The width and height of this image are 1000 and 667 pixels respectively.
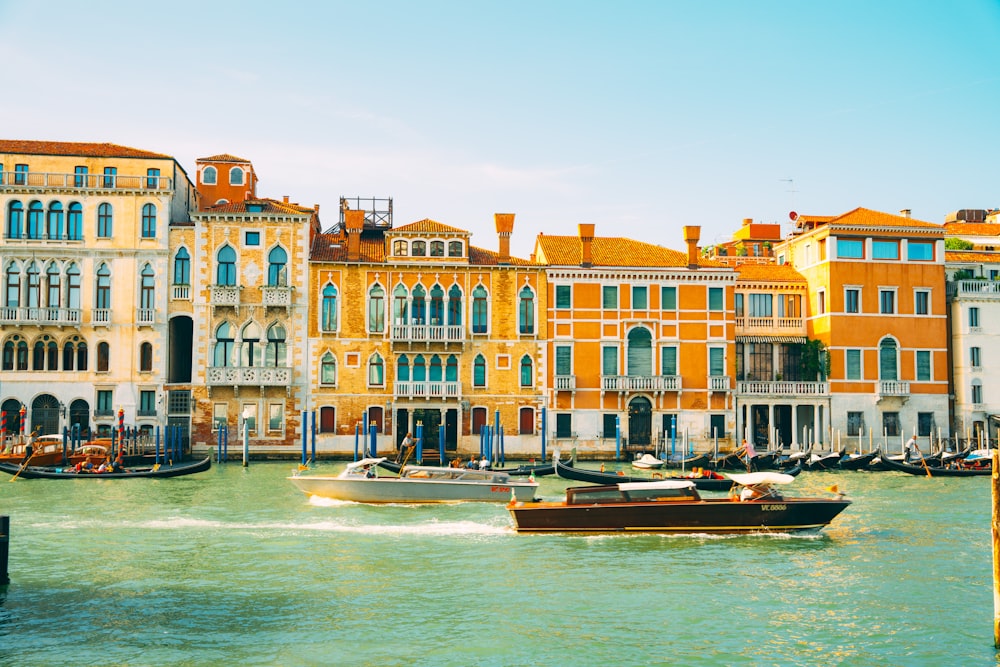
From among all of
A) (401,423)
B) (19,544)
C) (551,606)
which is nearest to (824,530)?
(551,606)

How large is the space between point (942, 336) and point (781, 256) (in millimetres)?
6746

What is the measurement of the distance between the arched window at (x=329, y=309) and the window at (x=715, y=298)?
12.7m

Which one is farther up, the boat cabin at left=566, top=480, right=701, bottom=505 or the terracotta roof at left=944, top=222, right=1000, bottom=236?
the terracotta roof at left=944, top=222, right=1000, bottom=236

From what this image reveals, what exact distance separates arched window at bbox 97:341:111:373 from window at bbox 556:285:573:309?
1477cm

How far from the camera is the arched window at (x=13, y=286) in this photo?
32281mm

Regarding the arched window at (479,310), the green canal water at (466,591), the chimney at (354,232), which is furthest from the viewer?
the arched window at (479,310)

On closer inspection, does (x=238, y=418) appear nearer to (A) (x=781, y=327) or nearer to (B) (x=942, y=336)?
(A) (x=781, y=327)

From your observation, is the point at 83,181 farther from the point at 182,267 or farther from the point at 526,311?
the point at 526,311

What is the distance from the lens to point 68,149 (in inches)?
1308

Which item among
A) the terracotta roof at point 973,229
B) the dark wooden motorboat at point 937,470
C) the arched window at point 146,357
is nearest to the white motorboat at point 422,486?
the arched window at point 146,357

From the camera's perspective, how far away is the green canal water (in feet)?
36.6

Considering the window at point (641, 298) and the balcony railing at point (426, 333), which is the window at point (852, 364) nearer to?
the window at point (641, 298)

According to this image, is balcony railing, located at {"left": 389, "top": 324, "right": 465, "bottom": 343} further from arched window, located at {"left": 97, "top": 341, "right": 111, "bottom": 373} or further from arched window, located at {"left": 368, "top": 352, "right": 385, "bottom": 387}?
arched window, located at {"left": 97, "top": 341, "right": 111, "bottom": 373}

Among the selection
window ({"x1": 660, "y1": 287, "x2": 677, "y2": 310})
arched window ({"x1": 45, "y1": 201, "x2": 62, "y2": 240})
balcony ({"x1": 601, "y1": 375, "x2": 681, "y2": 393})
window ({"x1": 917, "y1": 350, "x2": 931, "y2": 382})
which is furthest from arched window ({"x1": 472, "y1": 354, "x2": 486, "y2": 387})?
window ({"x1": 917, "y1": 350, "x2": 931, "y2": 382})
